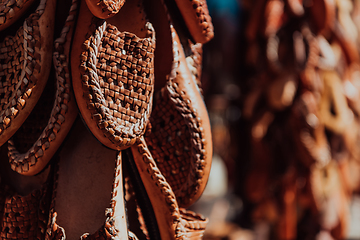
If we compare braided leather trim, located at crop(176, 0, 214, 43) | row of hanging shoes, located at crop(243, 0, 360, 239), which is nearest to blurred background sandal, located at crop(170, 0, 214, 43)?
braided leather trim, located at crop(176, 0, 214, 43)

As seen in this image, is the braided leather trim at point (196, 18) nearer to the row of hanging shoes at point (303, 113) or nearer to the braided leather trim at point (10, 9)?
the braided leather trim at point (10, 9)

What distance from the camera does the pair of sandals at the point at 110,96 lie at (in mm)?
303

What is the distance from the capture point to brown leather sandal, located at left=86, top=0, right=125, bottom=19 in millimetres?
292

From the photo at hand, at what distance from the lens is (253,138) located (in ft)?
3.62

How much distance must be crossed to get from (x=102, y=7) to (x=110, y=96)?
2.4 inches

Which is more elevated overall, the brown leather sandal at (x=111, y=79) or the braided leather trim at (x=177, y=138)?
the brown leather sandal at (x=111, y=79)

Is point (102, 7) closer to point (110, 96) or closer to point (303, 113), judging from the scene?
point (110, 96)

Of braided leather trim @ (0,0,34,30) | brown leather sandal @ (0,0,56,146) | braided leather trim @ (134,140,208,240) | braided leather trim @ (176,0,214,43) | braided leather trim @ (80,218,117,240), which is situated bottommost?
braided leather trim @ (134,140,208,240)

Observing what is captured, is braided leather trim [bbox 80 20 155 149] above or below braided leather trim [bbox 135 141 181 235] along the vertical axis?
above

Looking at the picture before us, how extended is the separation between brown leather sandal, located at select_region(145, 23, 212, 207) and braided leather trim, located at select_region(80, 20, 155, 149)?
0.11 ft

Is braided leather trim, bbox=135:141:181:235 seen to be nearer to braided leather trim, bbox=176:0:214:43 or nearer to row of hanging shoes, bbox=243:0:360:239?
braided leather trim, bbox=176:0:214:43

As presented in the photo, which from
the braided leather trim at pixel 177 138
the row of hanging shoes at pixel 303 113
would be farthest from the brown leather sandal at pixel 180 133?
the row of hanging shoes at pixel 303 113

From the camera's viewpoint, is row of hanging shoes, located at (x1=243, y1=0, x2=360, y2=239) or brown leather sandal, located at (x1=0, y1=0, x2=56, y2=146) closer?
brown leather sandal, located at (x1=0, y1=0, x2=56, y2=146)

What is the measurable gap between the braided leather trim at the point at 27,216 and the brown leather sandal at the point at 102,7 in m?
0.14
